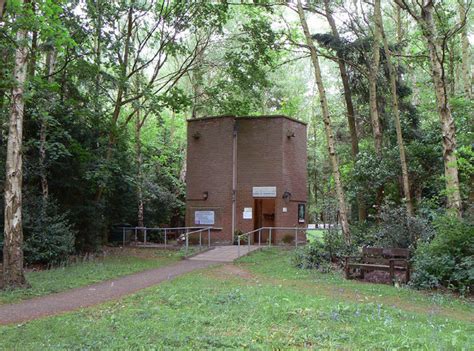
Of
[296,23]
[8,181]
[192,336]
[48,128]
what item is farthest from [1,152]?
[296,23]

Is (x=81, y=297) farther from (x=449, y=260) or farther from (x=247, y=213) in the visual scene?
(x=247, y=213)

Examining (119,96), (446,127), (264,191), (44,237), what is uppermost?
(119,96)

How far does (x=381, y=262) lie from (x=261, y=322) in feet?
20.8

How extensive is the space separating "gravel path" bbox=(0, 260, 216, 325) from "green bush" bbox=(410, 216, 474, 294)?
6.35m

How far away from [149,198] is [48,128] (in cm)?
903

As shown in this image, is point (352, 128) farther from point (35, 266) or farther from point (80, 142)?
point (35, 266)

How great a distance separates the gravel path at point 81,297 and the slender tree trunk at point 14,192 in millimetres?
1168

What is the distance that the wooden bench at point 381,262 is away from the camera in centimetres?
1019

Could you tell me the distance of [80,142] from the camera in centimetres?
1639

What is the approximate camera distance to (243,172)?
70.4 ft

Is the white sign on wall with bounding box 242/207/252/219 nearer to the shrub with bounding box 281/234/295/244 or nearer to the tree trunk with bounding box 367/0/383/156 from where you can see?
the shrub with bounding box 281/234/295/244

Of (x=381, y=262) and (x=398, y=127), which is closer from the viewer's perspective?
(x=381, y=262)

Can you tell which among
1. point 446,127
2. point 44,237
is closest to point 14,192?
point 44,237

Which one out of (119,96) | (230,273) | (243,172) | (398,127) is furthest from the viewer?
(243,172)
